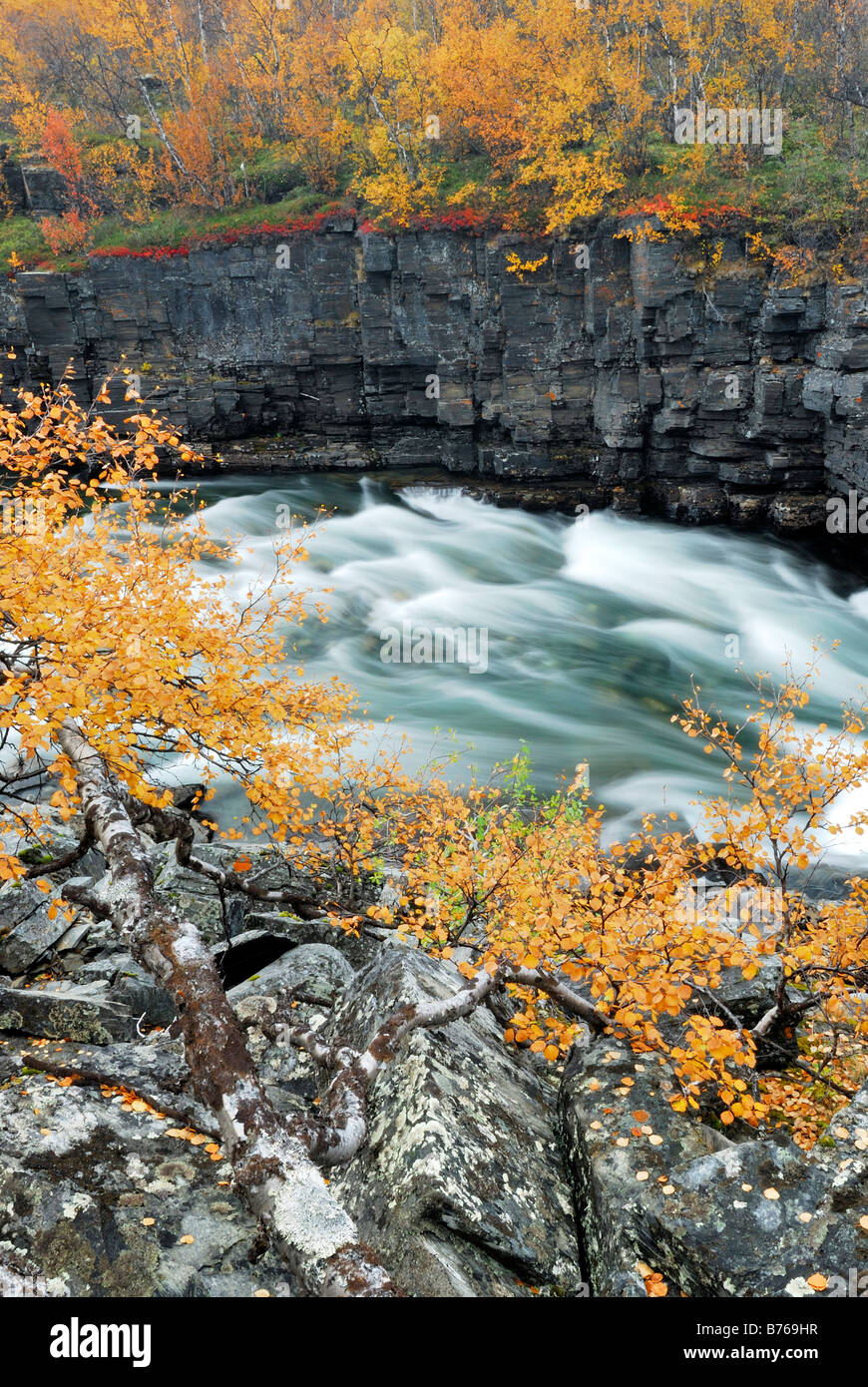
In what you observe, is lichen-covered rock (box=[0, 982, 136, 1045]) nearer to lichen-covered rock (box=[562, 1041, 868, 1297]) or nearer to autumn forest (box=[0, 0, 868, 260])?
lichen-covered rock (box=[562, 1041, 868, 1297])

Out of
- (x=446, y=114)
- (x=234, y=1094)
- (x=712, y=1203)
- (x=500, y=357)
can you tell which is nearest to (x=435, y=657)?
(x=500, y=357)

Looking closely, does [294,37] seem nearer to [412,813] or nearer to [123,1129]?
[412,813]

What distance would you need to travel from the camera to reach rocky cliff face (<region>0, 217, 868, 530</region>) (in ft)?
80.6

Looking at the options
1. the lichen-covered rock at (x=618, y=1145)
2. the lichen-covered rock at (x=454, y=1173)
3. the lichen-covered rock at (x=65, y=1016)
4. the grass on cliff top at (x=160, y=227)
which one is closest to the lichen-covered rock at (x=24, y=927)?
the lichen-covered rock at (x=65, y=1016)

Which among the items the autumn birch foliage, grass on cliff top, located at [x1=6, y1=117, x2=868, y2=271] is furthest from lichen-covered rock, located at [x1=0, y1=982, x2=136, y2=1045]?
grass on cliff top, located at [x1=6, y1=117, x2=868, y2=271]

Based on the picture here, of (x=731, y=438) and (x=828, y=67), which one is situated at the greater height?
(x=828, y=67)

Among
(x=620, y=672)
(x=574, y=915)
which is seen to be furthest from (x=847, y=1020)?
(x=620, y=672)

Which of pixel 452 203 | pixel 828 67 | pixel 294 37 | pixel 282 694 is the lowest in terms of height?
pixel 282 694

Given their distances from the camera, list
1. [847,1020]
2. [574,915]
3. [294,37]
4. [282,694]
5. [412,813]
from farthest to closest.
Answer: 1. [294,37]
2. [412,813]
3. [282,694]
4. [574,915]
5. [847,1020]

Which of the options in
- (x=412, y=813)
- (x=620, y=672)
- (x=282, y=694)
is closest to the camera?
(x=282, y=694)

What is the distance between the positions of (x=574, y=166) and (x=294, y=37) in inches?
916

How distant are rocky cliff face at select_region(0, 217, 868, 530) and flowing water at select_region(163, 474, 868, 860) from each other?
2166 mm

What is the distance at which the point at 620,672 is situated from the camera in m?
21.0

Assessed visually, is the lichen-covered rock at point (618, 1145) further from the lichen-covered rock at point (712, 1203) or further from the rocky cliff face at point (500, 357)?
the rocky cliff face at point (500, 357)
